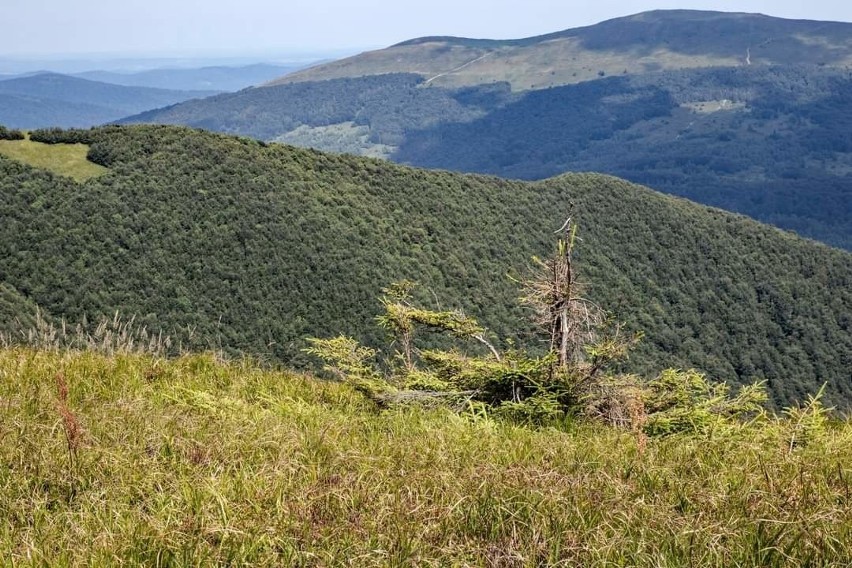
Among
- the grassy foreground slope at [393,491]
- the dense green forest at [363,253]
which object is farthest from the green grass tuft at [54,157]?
the grassy foreground slope at [393,491]

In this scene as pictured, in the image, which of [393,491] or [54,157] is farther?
[54,157]

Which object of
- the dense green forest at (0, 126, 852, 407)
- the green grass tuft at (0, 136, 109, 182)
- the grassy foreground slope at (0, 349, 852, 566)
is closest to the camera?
the grassy foreground slope at (0, 349, 852, 566)

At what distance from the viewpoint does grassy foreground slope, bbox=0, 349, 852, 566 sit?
2.51 metres

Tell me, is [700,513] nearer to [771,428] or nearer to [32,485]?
[771,428]

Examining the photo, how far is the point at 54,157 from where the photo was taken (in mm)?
53312

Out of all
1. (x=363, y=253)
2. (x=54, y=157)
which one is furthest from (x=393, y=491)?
(x=54, y=157)

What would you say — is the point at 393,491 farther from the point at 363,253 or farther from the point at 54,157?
the point at 54,157

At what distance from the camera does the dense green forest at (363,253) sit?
43.3 metres

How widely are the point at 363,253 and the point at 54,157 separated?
26180 mm

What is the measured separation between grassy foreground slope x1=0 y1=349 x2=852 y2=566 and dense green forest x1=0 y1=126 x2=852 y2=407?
17.5m

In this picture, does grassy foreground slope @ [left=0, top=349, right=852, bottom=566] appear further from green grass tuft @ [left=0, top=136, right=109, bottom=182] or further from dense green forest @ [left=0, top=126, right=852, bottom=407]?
green grass tuft @ [left=0, top=136, right=109, bottom=182]

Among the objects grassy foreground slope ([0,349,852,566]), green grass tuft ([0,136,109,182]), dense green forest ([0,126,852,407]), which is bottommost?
dense green forest ([0,126,852,407])

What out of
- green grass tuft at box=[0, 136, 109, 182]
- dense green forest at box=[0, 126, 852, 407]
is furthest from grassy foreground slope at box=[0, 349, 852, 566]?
green grass tuft at box=[0, 136, 109, 182]

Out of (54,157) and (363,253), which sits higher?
(54,157)
